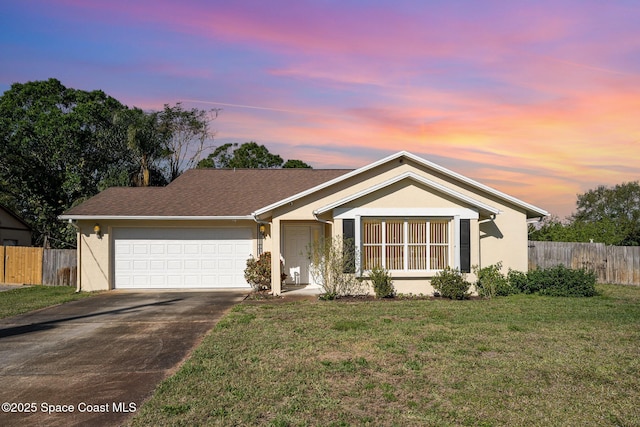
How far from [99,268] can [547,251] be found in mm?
16974

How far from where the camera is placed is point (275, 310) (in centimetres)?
1248

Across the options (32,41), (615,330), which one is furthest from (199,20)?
(615,330)

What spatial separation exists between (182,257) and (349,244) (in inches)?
244

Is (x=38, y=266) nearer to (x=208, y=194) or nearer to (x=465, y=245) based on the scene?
(x=208, y=194)

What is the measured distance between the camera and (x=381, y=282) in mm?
14367

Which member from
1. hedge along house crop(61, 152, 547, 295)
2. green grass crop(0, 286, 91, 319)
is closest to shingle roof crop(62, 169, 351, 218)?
hedge along house crop(61, 152, 547, 295)

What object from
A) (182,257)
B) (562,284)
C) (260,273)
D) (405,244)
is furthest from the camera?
(182,257)

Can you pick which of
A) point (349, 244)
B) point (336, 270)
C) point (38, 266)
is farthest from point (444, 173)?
point (38, 266)

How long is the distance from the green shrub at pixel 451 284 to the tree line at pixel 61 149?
20.1 metres

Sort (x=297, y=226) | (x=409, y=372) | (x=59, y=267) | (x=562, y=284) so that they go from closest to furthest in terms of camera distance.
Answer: (x=409, y=372) → (x=562, y=284) → (x=297, y=226) → (x=59, y=267)

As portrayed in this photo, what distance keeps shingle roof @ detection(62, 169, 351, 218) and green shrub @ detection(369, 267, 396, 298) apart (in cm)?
510

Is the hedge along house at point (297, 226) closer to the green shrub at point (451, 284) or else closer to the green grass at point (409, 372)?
the green shrub at point (451, 284)

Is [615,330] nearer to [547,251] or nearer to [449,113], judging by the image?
[449,113]

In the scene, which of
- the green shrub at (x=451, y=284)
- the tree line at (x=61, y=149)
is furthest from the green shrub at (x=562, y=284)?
the tree line at (x=61, y=149)
